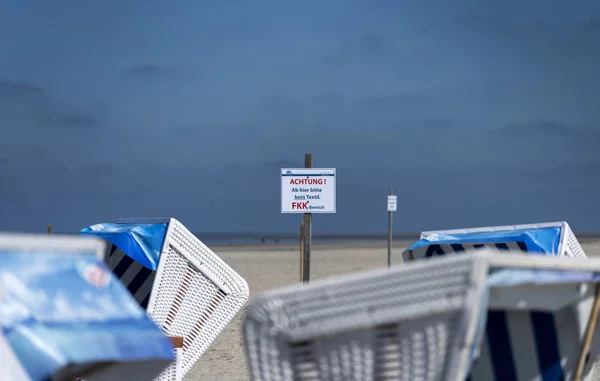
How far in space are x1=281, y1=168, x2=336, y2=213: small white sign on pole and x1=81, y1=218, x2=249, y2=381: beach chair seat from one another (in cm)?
353

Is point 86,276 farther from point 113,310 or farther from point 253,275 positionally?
point 253,275

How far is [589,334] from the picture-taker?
3.41m

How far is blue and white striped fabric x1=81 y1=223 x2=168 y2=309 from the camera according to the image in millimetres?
6023

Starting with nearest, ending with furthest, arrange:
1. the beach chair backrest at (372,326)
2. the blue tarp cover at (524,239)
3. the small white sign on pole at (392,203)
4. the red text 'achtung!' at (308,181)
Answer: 1. the beach chair backrest at (372,326)
2. the blue tarp cover at (524,239)
3. the red text 'achtung!' at (308,181)
4. the small white sign on pole at (392,203)

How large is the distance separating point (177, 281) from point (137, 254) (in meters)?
0.35

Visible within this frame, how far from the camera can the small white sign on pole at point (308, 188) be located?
9875 mm

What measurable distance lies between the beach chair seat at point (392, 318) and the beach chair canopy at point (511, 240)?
3471 millimetres

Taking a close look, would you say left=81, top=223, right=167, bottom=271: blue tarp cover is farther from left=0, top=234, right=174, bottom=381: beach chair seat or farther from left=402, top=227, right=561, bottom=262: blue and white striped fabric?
left=0, top=234, right=174, bottom=381: beach chair seat

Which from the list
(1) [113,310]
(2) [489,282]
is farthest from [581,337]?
(1) [113,310]

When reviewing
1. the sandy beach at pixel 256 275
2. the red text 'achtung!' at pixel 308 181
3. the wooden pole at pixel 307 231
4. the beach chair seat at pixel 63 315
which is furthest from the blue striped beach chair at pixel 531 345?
the wooden pole at pixel 307 231

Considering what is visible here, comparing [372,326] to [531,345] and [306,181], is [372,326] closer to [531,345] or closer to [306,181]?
[531,345]

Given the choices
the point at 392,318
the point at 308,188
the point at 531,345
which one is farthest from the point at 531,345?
the point at 308,188

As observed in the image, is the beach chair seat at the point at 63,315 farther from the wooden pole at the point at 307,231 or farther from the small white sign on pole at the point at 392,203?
the small white sign on pole at the point at 392,203

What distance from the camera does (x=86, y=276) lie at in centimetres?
277
